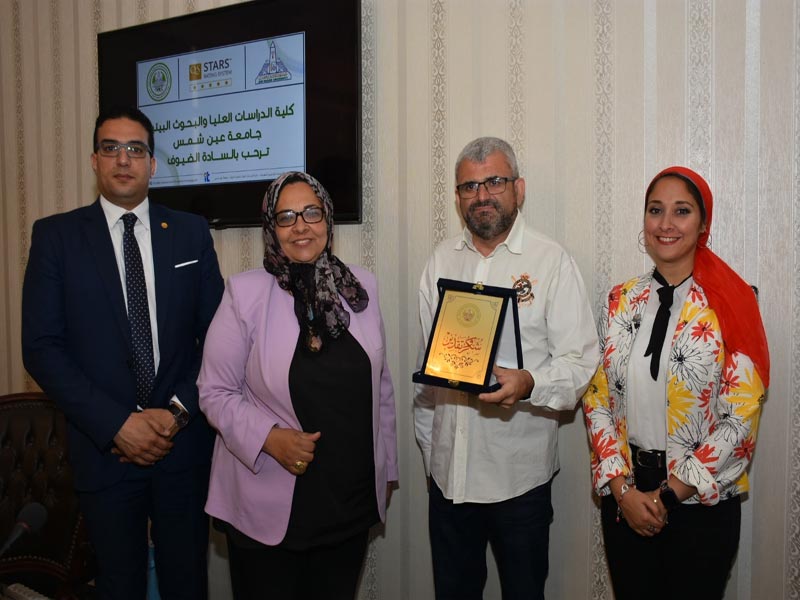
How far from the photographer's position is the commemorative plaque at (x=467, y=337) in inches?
66.1

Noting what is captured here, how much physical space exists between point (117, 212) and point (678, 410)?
1841 millimetres

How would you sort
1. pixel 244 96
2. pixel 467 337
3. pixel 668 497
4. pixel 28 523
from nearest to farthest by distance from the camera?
pixel 28 523
pixel 668 497
pixel 467 337
pixel 244 96

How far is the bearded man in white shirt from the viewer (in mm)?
1878

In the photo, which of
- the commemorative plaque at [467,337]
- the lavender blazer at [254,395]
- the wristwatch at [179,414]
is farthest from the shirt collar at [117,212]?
the commemorative plaque at [467,337]

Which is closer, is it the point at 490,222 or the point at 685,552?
the point at 685,552

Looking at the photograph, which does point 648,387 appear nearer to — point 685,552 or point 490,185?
point 685,552

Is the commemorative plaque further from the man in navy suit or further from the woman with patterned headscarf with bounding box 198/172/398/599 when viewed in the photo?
the man in navy suit

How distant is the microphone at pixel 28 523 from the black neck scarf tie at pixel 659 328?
5.03ft

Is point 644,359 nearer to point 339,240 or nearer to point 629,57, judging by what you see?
point 629,57

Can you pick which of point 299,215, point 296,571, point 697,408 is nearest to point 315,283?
point 299,215

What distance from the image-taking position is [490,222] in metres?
1.92

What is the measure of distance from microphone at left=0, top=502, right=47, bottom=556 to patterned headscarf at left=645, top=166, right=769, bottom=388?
1697 mm

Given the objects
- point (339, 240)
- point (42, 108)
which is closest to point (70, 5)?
point (42, 108)

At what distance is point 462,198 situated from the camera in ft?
6.41
